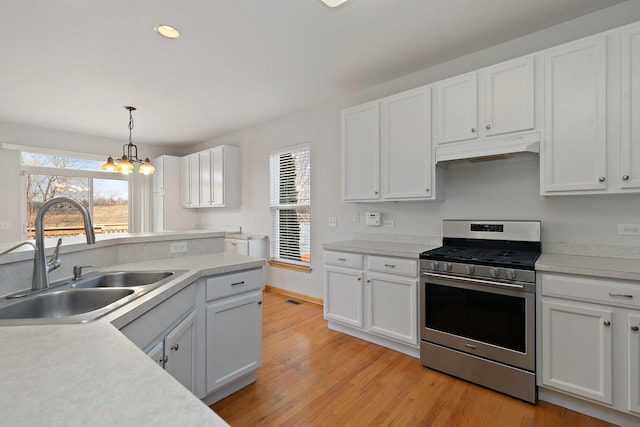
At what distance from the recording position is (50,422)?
0.52 metres

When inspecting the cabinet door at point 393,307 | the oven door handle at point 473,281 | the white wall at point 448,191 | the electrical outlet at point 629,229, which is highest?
the white wall at point 448,191

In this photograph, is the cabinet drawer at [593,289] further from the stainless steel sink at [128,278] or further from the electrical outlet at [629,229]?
the stainless steel sink at [128,278]

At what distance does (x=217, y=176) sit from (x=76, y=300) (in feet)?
12.5

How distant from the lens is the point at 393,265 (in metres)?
2.63

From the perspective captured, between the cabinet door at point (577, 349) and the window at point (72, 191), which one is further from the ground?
the window at point (72, 191)

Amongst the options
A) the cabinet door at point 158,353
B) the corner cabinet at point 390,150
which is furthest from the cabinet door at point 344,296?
the cabinet door at point 158,353

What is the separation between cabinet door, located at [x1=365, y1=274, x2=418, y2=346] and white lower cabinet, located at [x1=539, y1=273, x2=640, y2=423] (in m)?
0.87

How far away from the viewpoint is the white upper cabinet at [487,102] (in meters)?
2.17

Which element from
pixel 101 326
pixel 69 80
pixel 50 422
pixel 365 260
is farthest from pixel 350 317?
pixel 69 80

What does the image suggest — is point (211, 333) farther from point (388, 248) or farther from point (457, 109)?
point (457, 109)

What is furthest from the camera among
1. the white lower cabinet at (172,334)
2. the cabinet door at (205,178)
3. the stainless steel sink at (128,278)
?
the cabinet door at (205,178)

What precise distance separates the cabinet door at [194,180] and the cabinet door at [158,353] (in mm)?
4398

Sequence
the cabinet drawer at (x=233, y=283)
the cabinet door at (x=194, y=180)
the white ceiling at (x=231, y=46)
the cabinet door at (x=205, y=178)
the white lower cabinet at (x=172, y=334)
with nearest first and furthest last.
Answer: the white lower cabinet at (x=172, y=334)
the cabinet drawer at (x=233, y=283)
the white ceiling at (x=231, y=46)
the cabinet door at (x=205, y=178)
the cabinet door at (x=194, y=180)

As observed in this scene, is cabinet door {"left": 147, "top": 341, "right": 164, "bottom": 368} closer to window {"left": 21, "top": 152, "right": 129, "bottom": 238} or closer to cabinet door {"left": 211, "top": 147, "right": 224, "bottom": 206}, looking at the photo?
cabinet door {"left": 211, "top": 147, "right": 224, "bottom": 206}
